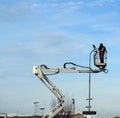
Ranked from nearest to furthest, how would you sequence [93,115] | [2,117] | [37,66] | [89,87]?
[37,66], [2,117], [93,115], [89,87]

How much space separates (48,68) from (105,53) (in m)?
3.00

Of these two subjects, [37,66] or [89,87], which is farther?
[89,87]

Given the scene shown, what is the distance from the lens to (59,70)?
68.5ft

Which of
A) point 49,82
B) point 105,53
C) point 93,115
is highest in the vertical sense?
point 105,53

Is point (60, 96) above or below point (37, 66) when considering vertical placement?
below

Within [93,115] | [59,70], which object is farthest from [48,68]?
[93,115]

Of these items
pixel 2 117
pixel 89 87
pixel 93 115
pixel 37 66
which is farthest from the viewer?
pixel 89 87

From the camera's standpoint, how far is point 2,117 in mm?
25672

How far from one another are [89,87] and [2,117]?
1697cm

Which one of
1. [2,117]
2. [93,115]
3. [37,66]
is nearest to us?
[37,66]

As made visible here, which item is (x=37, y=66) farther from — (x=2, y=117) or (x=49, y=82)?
(x=2, y=117)

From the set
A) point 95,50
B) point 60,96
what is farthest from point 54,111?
point 95,50

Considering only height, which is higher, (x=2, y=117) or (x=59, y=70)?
(x=59, y=70)

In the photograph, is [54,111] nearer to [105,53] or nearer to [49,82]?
[49,82]
